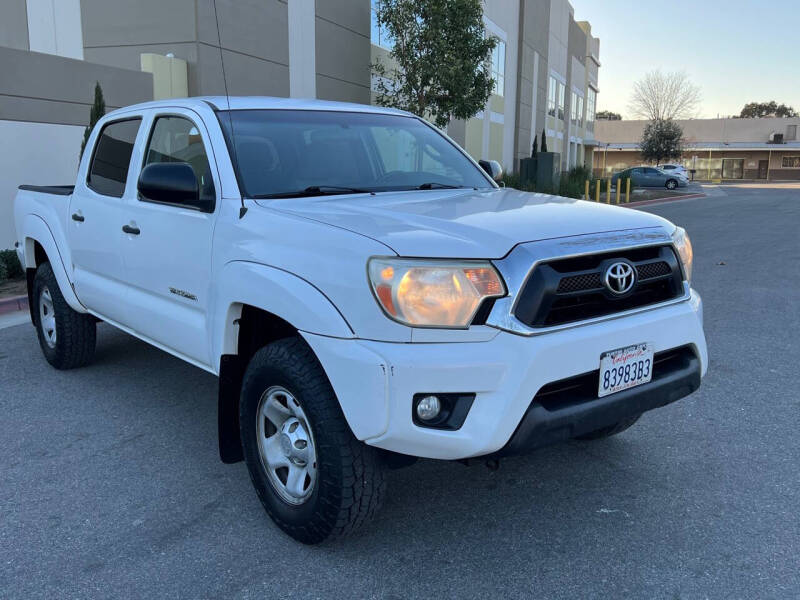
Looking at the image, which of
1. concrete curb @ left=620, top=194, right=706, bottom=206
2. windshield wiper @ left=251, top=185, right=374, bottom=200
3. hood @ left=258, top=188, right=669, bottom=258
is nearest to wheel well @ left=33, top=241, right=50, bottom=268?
windshield wiper @ left=251, top=185, right=374, bottom=200

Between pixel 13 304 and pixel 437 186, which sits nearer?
pixel 437 186

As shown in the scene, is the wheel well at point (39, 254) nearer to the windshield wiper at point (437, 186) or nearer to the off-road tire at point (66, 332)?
the off-road tire at point (66, 332)

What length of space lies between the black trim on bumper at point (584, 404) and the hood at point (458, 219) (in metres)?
0.59

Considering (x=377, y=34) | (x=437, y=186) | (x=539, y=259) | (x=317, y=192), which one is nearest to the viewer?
(x=539, y=259)

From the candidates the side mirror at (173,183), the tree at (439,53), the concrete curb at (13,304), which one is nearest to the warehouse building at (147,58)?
the tree at (439,53)

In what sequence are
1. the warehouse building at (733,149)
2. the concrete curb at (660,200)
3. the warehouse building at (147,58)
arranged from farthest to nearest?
the warehouse building at (733,149) → the concrete curb at (660,200) → the warehouse building at (147,58)

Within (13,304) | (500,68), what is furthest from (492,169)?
(500,68)

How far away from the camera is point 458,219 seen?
A: 3.00 meters

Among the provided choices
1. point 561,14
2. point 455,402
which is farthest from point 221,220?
point 561,14

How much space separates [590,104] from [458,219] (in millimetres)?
61018

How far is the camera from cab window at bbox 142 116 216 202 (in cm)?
369

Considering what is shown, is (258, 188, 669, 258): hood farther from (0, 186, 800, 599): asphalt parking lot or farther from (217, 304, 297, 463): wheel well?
(0, 186, 800, 599): asphalt parking lot

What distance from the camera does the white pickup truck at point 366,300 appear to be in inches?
103

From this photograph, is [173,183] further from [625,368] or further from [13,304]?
[13,304]
